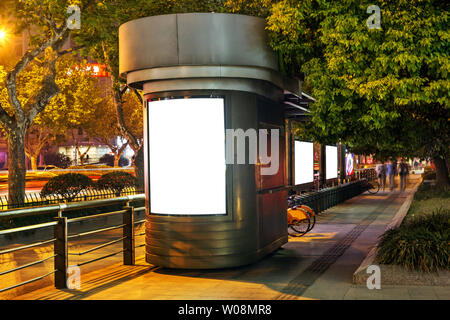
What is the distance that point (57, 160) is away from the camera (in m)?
79.9

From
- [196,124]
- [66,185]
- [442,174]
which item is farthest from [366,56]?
[442,174]

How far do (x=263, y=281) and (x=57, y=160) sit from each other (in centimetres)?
7447

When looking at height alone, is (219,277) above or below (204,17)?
below

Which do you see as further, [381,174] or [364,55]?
[381,174]

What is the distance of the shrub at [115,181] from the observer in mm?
24188

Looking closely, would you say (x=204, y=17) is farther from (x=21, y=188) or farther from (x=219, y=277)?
(x=21, y=188)

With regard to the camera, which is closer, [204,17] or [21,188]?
[204,17]

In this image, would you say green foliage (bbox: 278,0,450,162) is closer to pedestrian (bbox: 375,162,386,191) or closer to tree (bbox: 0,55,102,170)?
pedestrian (bbox: 375,162,386,191)

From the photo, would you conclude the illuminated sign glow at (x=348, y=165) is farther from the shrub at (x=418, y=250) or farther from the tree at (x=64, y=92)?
the tree at (x=64, y=92)

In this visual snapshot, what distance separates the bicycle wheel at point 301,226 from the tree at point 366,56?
4.00 m

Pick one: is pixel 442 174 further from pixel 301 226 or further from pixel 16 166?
pixel 16 166

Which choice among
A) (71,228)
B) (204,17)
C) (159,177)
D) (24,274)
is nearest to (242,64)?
(204,17)

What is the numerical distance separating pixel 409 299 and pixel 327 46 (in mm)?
4000

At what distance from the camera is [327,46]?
938 cm
